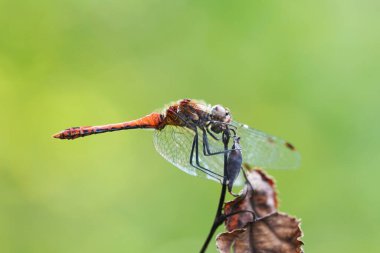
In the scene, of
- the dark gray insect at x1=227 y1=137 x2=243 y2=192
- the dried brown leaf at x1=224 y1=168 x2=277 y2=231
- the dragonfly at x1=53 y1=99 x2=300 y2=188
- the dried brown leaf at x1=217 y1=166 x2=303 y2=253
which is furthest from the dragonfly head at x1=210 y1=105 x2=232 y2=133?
the dark gray insect at x1=227 y1=137 x2=243 y2=192

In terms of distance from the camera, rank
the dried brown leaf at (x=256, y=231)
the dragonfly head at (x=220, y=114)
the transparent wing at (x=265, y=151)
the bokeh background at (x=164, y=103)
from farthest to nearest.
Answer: the bokeh background at (x=164, y=103)
the transparent wing at (x=265, y=151)
the dragonfly head at (x=220, y=114)
the dried brown leaf at (x=256, y=231)

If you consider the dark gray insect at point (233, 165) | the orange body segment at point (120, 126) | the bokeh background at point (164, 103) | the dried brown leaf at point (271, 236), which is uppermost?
the bokeh background at point (164, 103)

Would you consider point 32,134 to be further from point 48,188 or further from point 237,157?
point 237,157

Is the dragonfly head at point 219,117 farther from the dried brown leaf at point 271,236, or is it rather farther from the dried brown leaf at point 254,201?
the dried brown leaf at point 271,236

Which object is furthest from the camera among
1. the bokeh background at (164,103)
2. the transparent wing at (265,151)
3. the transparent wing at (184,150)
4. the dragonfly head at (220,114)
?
the bokeh background at (164,103)

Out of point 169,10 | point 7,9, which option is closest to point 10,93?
point 7,9

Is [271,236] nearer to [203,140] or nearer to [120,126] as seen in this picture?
[203,140]

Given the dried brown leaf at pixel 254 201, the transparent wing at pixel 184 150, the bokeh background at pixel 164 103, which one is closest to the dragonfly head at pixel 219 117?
the transparent wing at pixel 184 150

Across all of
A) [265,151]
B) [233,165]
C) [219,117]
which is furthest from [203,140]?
[233,165]
